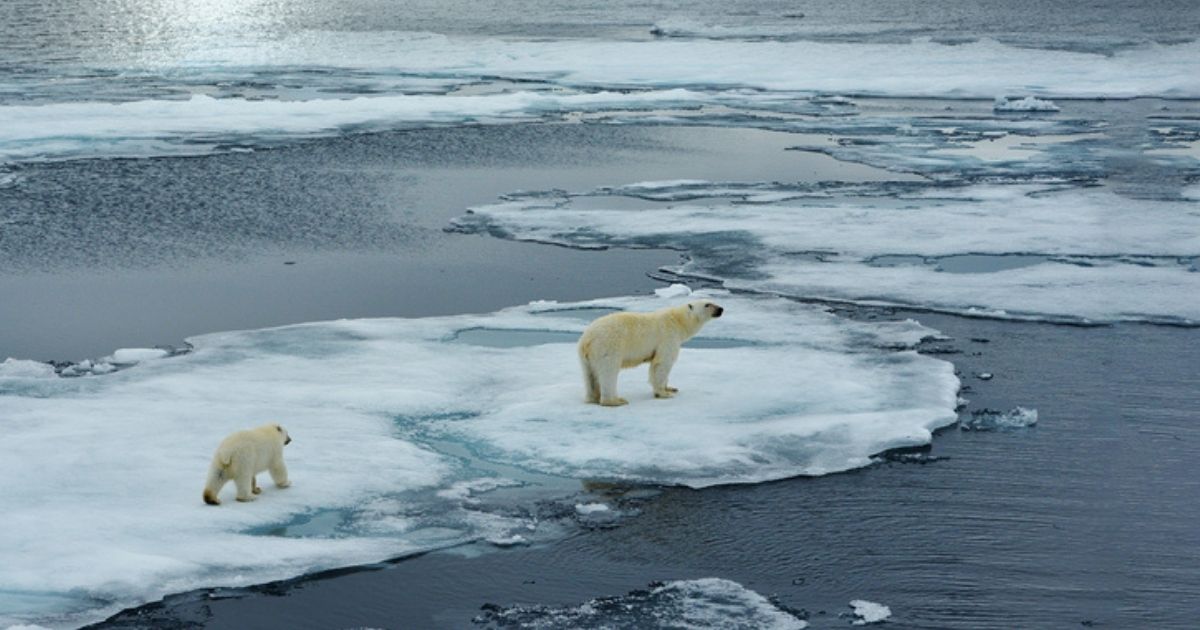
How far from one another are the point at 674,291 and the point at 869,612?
5594 mm

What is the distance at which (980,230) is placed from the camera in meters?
13.6

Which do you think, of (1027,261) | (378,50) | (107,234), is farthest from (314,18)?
(1027,261)

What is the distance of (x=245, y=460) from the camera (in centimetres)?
654

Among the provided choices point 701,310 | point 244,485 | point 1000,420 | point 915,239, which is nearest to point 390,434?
point 244,485

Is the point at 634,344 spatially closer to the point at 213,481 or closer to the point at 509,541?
the point at 509,541

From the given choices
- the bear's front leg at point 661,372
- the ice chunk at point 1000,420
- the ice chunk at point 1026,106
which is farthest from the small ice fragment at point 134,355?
the ice chunk at point 1026,106

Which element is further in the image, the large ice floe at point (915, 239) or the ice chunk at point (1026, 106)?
the ice chunk at point (1026, 106)

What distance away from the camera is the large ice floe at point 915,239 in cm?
1114

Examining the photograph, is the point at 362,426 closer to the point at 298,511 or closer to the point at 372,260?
the point at 298,511

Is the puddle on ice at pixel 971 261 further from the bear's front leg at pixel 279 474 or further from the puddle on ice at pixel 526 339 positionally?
the bear's front leg at pixel 279 474

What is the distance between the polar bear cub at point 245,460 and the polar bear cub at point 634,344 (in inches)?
75.3

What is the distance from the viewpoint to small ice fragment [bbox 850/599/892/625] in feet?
18.5

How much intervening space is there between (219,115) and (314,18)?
33182 mm

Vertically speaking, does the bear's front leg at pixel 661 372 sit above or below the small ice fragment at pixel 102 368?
above
